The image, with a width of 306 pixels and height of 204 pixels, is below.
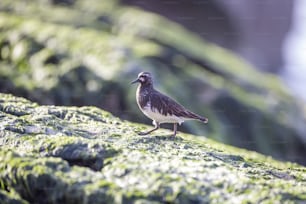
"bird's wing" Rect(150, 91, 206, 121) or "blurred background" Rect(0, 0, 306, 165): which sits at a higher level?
"blurred background" Rect(0, 0, 306, 165)

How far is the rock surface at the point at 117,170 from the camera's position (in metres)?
7.95

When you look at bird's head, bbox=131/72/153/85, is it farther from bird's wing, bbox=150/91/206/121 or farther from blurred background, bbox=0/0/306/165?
blurred background, bbox=0/0/306/165

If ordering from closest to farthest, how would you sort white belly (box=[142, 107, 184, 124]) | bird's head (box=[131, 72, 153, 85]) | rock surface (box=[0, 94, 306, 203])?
1. rock surface (box=[0, 94, 306, 203])
2. white belly (box=[142, 107, 184, 124])
3. bird's head (box=[131, 72, 153, 85])

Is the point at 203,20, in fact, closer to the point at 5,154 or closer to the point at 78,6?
the point at 78,6

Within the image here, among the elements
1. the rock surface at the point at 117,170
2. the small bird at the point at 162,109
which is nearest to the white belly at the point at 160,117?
the small bird at the point at 162,109

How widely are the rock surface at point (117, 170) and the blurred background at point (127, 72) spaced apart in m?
6.49

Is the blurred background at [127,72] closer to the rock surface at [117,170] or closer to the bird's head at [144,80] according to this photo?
the bird's head at [144,80]

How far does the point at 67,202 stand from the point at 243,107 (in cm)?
1207

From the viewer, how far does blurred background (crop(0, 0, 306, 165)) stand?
17109 mm

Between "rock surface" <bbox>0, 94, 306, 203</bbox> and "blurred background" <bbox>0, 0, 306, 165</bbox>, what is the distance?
21.3 ft

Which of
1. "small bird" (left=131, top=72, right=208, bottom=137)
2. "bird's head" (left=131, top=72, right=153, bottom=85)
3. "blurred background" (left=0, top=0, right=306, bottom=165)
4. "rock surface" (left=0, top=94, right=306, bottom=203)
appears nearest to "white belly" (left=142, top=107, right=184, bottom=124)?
"small bird" (left=131, top=72, right=208, bottom=137)

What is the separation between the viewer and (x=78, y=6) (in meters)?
27.4

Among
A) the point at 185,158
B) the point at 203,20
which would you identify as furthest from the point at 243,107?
the point at 203,20


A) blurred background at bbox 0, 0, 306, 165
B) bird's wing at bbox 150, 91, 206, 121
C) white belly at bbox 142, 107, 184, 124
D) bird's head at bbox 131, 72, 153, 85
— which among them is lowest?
white belly at bbox 142, 107, 184, 124
